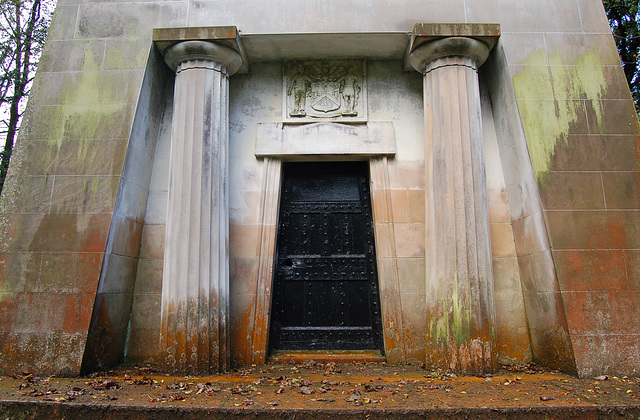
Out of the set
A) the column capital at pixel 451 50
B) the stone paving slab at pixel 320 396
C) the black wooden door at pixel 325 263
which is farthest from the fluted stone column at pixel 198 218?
the column capital at pixel 451 50

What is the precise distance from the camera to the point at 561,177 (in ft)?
20.5

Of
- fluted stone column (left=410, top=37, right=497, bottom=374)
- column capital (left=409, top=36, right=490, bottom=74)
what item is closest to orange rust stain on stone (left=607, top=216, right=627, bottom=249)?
fluted stone column (left=410, top=37, right=497, bottom=374)

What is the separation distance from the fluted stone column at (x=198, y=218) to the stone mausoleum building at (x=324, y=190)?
0.09ft

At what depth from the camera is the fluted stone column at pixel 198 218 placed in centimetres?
587

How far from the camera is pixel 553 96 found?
6.62 meters

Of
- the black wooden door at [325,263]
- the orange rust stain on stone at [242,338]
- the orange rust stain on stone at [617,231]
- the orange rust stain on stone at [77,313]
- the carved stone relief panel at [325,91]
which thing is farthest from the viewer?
the carved stone relief panel at [325,91]

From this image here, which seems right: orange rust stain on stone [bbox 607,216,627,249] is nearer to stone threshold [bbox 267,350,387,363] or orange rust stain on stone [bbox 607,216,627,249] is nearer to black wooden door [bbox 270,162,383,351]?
black wooden door [bbox 270,162,383,351]

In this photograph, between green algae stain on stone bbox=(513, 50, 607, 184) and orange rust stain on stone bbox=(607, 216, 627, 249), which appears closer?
orange rust stain on stone bbox=(607, 216, 627, 249)

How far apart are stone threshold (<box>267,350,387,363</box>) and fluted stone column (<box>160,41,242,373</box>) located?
0.96m

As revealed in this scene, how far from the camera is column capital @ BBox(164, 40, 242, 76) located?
659cm

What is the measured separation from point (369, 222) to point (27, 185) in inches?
200

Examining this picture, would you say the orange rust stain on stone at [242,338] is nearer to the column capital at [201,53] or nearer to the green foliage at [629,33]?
the column capital at [201,53]

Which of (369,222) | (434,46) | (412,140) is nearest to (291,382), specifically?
(369,222)

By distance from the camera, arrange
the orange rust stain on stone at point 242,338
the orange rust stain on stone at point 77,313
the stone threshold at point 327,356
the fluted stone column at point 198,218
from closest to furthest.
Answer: the orange rust stain on stone at point 77,313 → the fluted stone column at point 198,218 → the orange rust stain on stone at point 242,338 → the stone threshold at point 327,356
